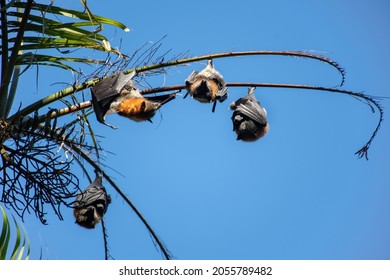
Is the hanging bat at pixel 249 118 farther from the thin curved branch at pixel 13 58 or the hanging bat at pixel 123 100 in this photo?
the thin curved branch at pixel 13 58

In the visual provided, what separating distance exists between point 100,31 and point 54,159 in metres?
0.97

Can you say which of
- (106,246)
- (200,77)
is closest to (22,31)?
(200,77)

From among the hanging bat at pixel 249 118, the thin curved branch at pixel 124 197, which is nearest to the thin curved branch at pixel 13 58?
the thin curved branch at pixel 124 197

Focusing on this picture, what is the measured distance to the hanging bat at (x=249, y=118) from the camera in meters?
4.84

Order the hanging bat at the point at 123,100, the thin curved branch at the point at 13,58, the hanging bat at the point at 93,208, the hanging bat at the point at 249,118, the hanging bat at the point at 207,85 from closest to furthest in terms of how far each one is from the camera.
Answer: the thin curved branch at the point at 13,58 → the hanging bat at the point at 123,100 → the hanging bat at the point at 207,85 → the hanging bat at the point at 93,208 → the hanging bat at the point at 249,118

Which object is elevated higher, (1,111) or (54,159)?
(1,111)

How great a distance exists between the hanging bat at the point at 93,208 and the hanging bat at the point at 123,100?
52cm

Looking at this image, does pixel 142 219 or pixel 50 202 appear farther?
pixel 142 219

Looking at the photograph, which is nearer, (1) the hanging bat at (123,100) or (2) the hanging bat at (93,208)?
(1) the hanging bat at (123,100)

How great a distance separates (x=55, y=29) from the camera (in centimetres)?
405

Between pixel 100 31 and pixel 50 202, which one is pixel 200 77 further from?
pixel 50 202

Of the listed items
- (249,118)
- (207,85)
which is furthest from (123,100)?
(249,118)
